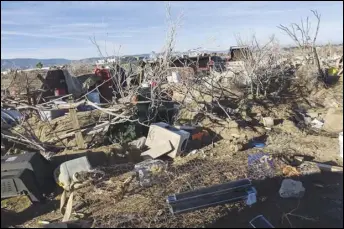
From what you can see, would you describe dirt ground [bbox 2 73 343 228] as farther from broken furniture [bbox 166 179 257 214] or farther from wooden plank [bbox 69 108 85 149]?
wooden plank [bbox 69 108 85 149]

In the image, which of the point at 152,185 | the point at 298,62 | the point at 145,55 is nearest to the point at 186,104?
the point at 145,55

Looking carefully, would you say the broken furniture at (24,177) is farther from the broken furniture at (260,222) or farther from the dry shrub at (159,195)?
the broken furniture at (260,222)

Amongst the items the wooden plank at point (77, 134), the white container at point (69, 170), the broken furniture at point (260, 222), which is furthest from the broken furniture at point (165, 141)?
the broken furniture at point (260, 222)

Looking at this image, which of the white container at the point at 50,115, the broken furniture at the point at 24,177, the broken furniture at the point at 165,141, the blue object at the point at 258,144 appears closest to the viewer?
the broken furniture at the point at 24,177

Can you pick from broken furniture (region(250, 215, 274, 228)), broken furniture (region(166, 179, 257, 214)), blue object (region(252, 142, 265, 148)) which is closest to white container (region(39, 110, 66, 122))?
broken furniture (region(166, 179, 257, 214))

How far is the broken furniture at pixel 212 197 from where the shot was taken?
15.5ft

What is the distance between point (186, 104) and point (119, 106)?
2.30 meters

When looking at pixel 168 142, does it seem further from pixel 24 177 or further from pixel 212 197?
pixel 24 177

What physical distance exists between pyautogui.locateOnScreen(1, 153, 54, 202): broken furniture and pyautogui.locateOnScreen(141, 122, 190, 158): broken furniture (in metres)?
2.06

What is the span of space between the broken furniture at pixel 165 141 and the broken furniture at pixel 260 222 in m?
2.83

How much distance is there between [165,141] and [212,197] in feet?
8.30

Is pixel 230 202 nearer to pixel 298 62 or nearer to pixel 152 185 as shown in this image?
pixel 152 185

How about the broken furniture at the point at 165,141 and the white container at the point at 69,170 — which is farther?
the broken furniture at the point at 165,141

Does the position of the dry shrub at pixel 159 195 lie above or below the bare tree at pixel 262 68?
below
